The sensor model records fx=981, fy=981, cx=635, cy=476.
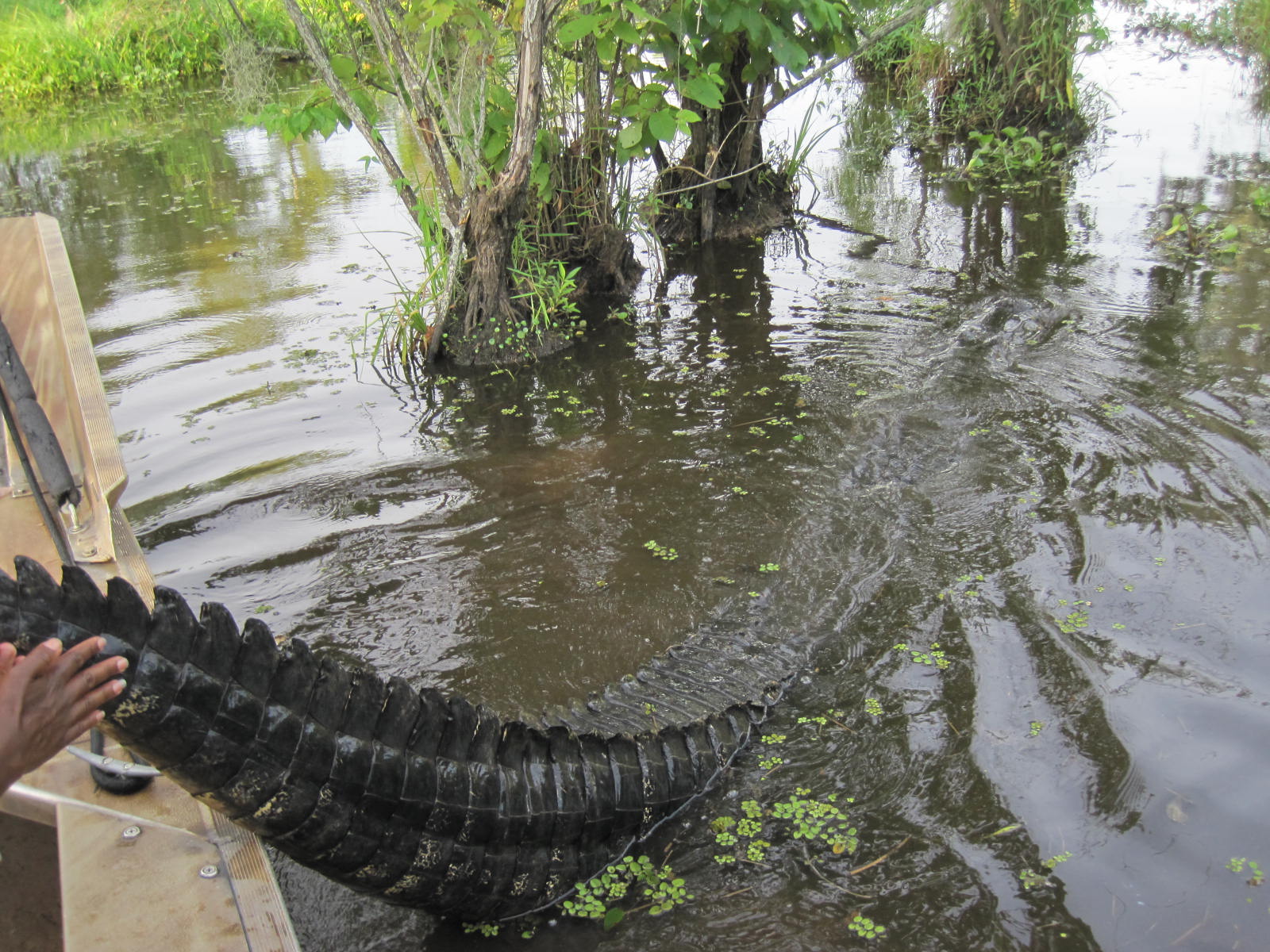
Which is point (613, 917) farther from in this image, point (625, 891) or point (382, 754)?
point (382, 754)

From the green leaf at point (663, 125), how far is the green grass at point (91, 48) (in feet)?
37.2

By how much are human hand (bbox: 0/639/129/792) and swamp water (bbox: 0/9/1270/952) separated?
48.9 inches

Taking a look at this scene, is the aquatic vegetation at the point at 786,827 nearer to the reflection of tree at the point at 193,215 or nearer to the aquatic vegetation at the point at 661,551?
the aquatic vegetation at the point at 661,551

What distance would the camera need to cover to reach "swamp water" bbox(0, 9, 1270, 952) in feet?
8.90

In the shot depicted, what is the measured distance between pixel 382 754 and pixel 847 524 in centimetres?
270

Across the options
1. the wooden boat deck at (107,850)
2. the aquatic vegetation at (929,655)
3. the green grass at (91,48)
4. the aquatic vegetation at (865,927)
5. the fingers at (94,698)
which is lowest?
the aquatic vegetation at (865,927)

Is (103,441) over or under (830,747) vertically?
over

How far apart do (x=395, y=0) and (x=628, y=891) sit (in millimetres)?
5139

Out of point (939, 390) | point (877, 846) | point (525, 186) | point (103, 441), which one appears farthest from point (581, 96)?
point (877, 846)

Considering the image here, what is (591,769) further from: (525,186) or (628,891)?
Result: (525,186)

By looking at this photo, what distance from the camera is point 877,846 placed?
2.79m

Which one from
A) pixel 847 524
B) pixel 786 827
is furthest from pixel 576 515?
pixel 786 827

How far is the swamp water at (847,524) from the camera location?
2.71m

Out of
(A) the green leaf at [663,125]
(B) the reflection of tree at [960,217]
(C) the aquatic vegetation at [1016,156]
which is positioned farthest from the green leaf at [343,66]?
(C) the aquatic vegetation at [1016,156]
